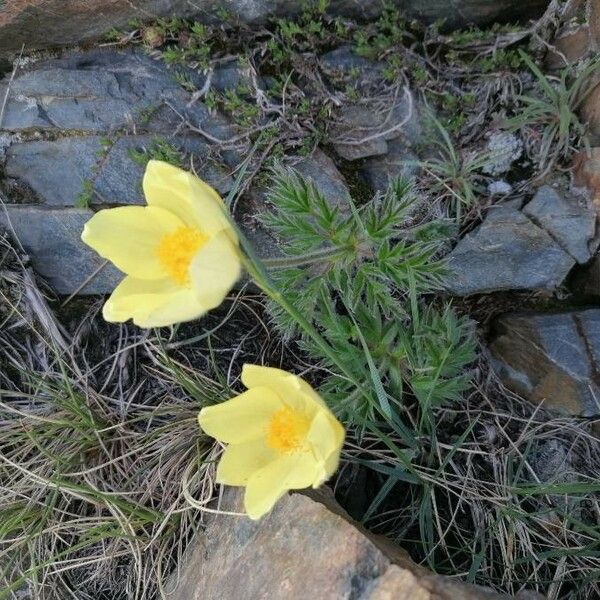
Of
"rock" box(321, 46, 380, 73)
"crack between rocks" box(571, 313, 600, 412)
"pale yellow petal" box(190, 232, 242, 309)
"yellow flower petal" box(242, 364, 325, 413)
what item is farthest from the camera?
"rock" box(321, 46, 380, 73)

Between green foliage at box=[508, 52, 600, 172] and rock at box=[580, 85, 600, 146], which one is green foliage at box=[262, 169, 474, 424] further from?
rock at box=[580, 85, 600, 146]

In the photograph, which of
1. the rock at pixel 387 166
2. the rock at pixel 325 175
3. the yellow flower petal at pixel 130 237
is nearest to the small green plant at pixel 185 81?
the rock at pixel 325 175

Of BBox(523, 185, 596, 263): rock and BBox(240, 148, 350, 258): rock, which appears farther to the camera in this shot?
BBox(240, 148, 350, 258): rock

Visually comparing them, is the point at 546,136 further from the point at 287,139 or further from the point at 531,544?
the point at 531,544

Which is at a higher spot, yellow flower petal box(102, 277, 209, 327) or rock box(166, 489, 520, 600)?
yellow flower petal box(102, 277, 209, 327)

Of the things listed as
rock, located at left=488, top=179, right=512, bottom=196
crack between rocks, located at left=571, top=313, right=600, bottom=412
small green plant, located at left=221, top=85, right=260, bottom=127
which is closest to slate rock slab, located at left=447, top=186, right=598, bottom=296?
rock, located at left=488, top=179, right=512, bottom=196

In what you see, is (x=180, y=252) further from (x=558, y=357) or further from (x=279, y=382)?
(x=558, y=357)
